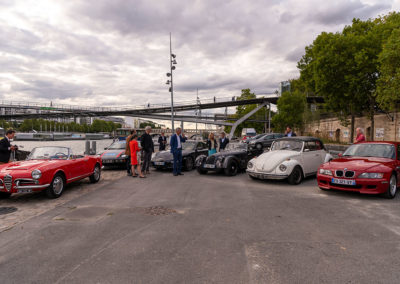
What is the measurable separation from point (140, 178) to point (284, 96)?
38140 mm

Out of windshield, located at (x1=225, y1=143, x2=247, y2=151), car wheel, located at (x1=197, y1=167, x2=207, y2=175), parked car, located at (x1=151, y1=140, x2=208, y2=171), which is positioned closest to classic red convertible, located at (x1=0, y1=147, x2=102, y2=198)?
parked car, located at (x1=151, y1=140, x2=208, y2=171)

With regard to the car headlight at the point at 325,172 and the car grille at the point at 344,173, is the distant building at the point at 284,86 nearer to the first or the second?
the car headlight at the point at 325,172

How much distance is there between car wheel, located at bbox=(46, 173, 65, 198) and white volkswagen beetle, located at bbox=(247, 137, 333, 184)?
553cm

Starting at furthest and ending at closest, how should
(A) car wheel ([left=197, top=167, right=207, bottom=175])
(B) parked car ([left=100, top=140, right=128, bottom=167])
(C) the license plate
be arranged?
(B) parked car ([left=100, top=140, right=128, bottom=167]) < (A) car wheel ([left=197, top=167, right=207, bottom=175]) < (C) the license plate

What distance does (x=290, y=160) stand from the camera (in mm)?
8516

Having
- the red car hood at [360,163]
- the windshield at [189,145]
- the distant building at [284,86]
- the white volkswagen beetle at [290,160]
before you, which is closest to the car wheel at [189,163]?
the windshield at [189,145]

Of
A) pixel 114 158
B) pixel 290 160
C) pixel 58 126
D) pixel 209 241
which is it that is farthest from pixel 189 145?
pixel 58 126

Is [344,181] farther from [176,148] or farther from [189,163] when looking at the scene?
[189,163]

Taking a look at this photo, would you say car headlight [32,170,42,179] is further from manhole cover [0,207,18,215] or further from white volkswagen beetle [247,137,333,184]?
white volkswagen beetle [247,137,333,184]

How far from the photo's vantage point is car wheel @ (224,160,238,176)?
33.4ft

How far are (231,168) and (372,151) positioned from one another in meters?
4.53

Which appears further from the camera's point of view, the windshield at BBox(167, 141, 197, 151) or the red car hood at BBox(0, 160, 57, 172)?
the windshield at BBox(167, 141, 197, 151)

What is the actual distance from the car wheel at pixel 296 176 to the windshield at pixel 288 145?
769mm

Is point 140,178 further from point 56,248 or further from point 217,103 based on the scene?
point 217,103
